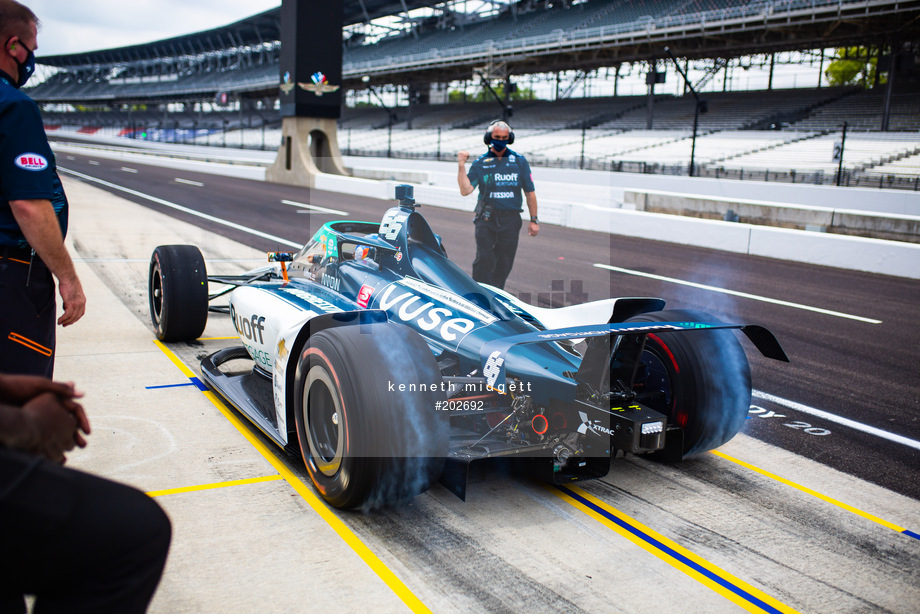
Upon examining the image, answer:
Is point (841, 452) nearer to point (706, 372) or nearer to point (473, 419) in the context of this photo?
point (706, 372)

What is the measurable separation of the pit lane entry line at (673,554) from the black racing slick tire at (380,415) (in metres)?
0.82

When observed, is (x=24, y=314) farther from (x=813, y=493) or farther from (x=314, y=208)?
(x=314, y=208)

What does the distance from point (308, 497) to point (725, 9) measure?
35.3 meters

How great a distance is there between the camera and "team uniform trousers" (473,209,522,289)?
696 centimetres

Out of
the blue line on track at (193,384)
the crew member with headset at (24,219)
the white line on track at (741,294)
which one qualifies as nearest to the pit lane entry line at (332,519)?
the blue line on track at (193,384)

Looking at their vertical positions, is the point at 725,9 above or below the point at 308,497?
above

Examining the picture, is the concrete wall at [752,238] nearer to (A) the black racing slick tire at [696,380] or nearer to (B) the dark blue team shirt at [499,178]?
(B) the dark blue team shirt at [499,178]

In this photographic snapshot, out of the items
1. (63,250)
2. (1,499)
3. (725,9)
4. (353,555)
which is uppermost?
(725,9)

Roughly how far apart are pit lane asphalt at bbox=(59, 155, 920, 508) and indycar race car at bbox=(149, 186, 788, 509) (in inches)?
41.4

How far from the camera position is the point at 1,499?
1.30m

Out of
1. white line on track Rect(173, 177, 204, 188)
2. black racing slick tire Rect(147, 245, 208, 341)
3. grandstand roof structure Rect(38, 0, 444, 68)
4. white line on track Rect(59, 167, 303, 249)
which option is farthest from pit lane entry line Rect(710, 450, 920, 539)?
grandstand roof structure Rect(38, 0, 444, 68)

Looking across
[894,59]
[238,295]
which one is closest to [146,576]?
[238,295]

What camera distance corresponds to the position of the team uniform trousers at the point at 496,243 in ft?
22.8

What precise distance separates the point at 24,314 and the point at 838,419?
4742 mm
